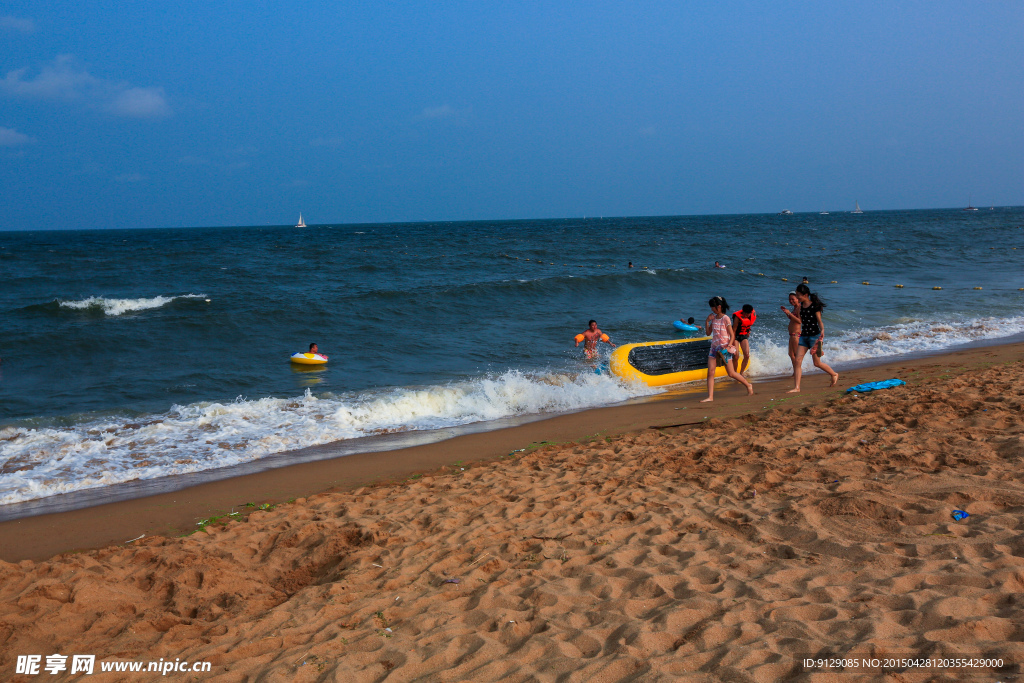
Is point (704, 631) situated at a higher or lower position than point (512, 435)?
higher

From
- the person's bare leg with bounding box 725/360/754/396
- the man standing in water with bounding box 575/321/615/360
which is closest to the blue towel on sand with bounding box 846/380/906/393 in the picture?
the person's bare leg with bounding box 725/360/754/396

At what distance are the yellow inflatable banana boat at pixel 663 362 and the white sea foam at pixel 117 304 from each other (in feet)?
52.0

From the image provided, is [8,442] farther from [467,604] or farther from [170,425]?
[467,604]

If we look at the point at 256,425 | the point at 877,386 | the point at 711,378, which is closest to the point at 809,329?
the point at 877,386

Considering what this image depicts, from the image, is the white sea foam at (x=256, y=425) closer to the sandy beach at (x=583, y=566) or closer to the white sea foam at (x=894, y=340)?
the white sea foam at (x=894, y=340)

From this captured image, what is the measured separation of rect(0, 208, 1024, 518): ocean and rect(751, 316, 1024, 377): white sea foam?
0.06 m

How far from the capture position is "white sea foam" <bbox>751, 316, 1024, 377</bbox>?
41.7 feet

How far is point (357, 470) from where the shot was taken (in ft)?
22.9

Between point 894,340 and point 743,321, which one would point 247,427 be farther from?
point 894,340

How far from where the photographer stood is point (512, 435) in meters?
8.33

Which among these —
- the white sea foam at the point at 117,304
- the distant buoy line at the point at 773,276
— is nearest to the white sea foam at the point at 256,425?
the white sea foam at the point at 117,304

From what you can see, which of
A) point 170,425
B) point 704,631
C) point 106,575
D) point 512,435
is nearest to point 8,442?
point 170,425

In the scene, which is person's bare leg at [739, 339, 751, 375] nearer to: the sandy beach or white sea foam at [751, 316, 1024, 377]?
white sea foam at [751, 316, 1024, 377]

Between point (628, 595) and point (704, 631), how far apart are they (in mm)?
540
